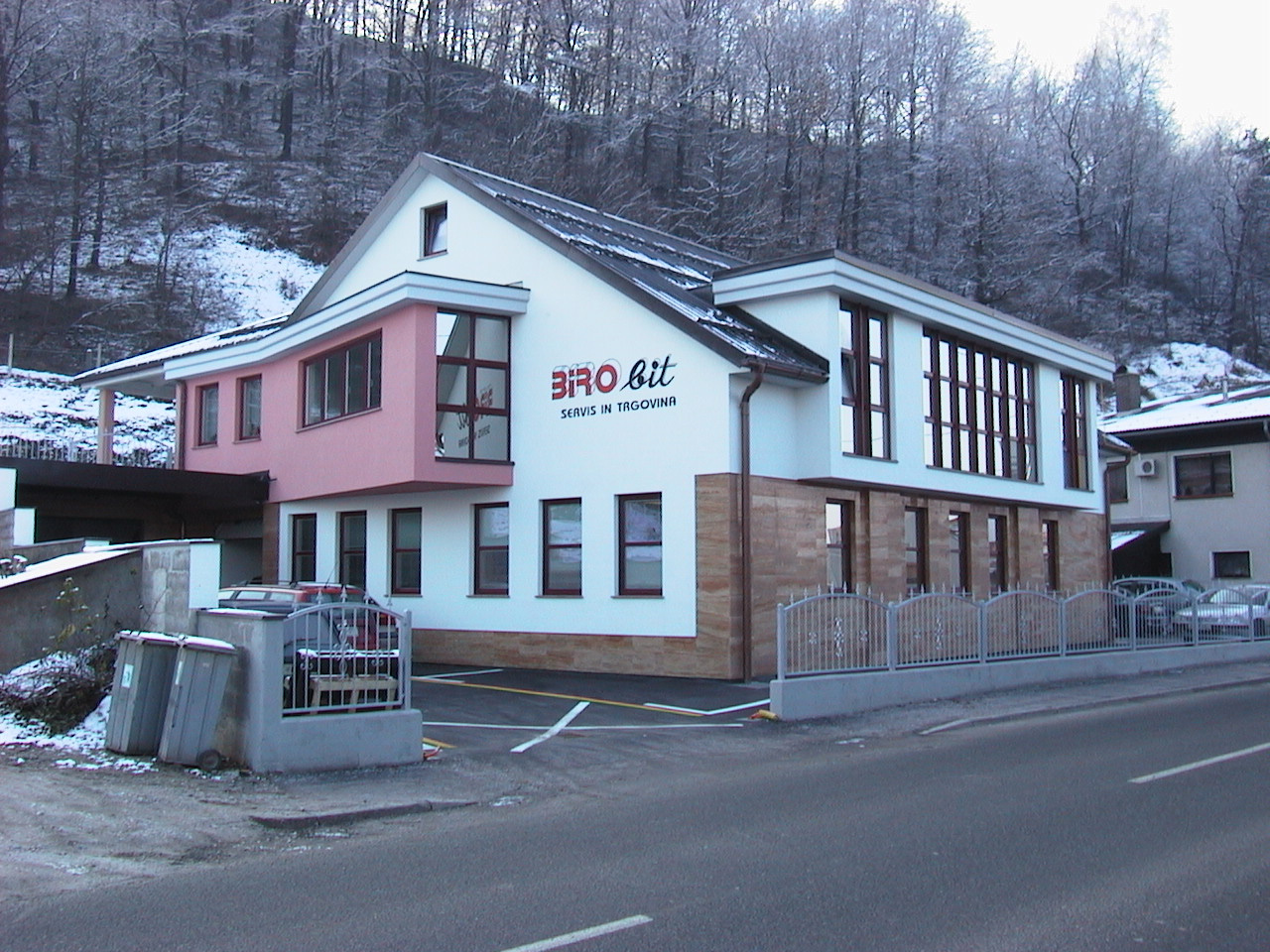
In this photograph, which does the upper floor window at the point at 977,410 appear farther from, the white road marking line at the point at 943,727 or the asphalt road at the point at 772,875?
the asphalt road at the point at 772,875

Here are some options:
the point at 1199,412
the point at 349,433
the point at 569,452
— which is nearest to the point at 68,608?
the point at 569,452

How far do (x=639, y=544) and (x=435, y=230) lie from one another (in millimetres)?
8173

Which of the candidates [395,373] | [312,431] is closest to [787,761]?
[395,373]

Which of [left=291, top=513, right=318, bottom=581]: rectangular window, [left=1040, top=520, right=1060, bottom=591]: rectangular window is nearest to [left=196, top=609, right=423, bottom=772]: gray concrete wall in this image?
[left=291, top=513, right=318, bottom=581]: rectangular window

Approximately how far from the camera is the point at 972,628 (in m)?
16.7

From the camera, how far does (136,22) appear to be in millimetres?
50656

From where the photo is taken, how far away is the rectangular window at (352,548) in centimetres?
2275

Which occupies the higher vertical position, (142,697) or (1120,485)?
(1120,485)

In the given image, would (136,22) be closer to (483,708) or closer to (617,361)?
(617,361)

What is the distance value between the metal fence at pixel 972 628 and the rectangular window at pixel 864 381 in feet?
10.6

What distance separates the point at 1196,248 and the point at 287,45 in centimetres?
4762

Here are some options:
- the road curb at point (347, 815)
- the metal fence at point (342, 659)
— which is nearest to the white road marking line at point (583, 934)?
the road curb at point (347, 815)

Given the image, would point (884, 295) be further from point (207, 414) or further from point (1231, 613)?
point (207, 414)

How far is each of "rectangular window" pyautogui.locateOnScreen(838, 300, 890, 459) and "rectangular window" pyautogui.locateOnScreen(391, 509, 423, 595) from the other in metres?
→ 7.92
